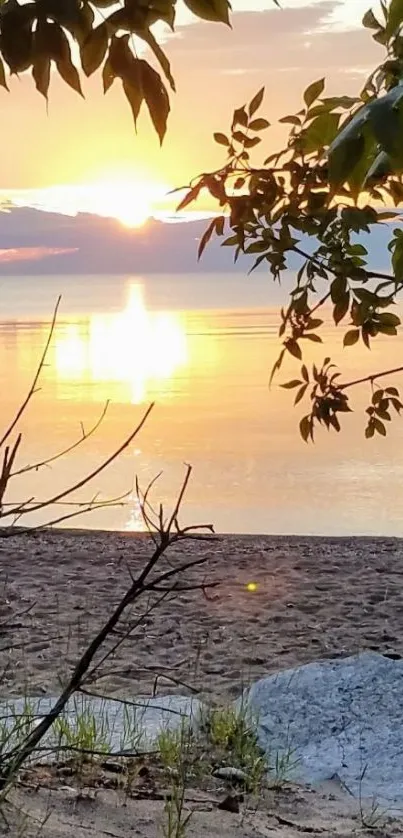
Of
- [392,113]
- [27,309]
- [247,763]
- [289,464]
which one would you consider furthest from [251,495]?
[27,309]

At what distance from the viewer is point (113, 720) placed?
3561 millimetres

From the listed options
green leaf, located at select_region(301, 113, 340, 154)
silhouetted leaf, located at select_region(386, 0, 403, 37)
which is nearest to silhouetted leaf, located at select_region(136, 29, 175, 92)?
silhouetted leaf, located at select_region(386, 0, 403, 37)

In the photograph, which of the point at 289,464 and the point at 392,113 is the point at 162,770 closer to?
the point at 392,113

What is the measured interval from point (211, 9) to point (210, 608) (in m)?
5.50

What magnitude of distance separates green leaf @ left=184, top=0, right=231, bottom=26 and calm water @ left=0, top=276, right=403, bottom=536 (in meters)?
8.48

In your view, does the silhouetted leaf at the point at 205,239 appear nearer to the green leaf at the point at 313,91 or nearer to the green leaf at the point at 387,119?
the green leaf at the point at 313,91

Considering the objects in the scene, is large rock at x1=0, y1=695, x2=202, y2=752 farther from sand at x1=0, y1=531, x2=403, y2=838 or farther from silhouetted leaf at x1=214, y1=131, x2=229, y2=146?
silhouetted leaf at x1=214, y1=131, x2=229, y2=146

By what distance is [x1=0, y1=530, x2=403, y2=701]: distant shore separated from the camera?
191 inches

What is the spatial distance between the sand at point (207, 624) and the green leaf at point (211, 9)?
5.63 feet

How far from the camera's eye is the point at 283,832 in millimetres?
2494

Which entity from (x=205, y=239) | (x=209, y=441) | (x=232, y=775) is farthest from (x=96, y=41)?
(x=209, y=441)

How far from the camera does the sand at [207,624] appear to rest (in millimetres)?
2451

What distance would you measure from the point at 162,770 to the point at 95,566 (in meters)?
4.79

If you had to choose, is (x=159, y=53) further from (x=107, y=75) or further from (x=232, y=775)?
(x=232, y=775)
